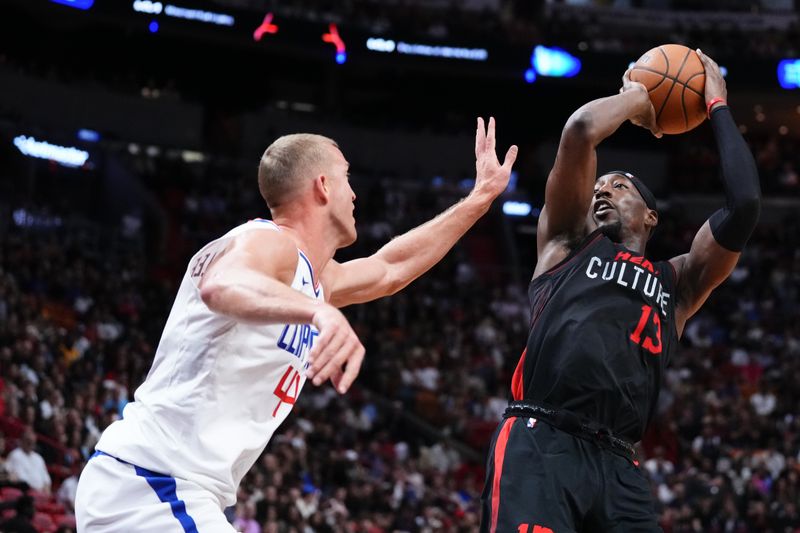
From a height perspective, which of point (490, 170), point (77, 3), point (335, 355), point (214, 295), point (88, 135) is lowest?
point (335, 355)

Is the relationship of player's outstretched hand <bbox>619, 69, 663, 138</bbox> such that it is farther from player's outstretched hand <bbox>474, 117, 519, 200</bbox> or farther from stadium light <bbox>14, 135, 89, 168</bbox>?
stadium light <bbox>14, 135, 89, 168</bbox>

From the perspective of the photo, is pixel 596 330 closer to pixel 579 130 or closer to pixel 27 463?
pixel 579 130

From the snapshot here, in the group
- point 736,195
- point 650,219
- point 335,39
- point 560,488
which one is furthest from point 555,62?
point 560,488

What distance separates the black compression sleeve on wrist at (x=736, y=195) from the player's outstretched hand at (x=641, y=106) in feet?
0.97

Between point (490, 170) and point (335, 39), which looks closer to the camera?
point (490, 170)

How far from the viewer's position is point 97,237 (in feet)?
67.4

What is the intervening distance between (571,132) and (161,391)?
5.84 feet

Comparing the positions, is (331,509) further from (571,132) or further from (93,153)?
(93,153)

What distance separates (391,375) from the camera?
1936 centimetres

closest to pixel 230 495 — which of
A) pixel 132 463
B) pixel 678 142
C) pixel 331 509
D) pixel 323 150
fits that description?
pixel 132 463

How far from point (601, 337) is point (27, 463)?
8.08 metres

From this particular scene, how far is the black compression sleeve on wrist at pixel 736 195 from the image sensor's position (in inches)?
164

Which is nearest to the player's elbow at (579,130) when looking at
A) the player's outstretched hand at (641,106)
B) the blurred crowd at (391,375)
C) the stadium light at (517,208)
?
the player's outstretched hand at (641,106)

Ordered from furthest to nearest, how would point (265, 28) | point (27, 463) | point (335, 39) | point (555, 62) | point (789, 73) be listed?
point (555, 62)
point (789, 73)
point (335, 39)
point (265, 28)
point (27, 463)
